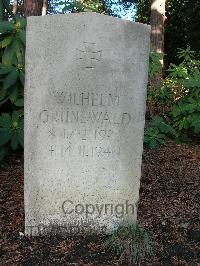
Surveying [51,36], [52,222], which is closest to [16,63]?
[51,36]

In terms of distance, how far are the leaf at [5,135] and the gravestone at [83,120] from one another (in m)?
1.33

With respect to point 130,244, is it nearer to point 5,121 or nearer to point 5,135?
point 5,135

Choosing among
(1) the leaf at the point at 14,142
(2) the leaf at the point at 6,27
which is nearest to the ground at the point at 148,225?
(1) the leaf at the point at 14,142

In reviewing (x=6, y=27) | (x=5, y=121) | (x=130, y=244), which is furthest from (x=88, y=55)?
(x=5, y=121)

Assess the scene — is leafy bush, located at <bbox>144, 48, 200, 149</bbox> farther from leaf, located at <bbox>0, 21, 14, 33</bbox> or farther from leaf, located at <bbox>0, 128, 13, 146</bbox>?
leaf, located at <bbox>0, 21, 14, 33</bbox>

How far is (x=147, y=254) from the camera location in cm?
305

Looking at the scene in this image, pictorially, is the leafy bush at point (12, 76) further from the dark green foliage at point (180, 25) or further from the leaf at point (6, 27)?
the dark green foliage at point (180, 25)

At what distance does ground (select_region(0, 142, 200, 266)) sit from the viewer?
3.04 meters

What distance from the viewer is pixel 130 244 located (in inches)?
120

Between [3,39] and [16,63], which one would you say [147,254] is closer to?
[16,63]

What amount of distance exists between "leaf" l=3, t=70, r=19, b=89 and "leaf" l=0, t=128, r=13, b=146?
1.58 feet

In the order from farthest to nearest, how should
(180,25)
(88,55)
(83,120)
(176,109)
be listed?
1. (180,25)
2. (176,109)
3. (83,120)
4. (88,55)

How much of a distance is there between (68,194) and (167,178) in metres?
1.59

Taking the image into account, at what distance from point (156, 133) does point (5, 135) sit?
7.07 feet
